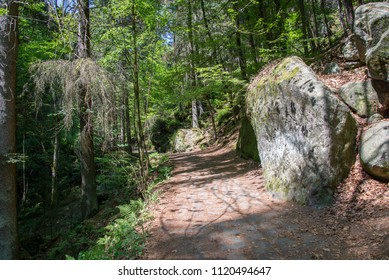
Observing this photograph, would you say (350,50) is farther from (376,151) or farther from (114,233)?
(114,233)

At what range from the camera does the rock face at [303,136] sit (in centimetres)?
515

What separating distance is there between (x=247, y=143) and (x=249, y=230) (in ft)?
19.3

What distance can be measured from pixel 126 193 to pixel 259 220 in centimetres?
613

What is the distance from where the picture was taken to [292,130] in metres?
5.91

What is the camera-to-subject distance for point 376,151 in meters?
4.82

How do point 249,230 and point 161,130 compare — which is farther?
point 161,130

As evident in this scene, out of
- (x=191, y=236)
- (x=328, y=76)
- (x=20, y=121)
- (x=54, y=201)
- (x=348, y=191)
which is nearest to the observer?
(x=191, y=236)

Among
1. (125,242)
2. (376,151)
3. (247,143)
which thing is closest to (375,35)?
(376,151)

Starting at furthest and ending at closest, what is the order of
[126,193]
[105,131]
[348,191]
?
1. [126,193]
2. [105,131]
3. [348,191]

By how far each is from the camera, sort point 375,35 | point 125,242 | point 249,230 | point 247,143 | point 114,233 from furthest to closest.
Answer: point 247,143 < point 375,35 < point 114,233 < point 249,230 < point 125,242

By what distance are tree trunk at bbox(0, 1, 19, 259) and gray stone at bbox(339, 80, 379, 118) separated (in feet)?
23.6

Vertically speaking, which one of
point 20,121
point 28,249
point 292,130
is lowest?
point 28,249
